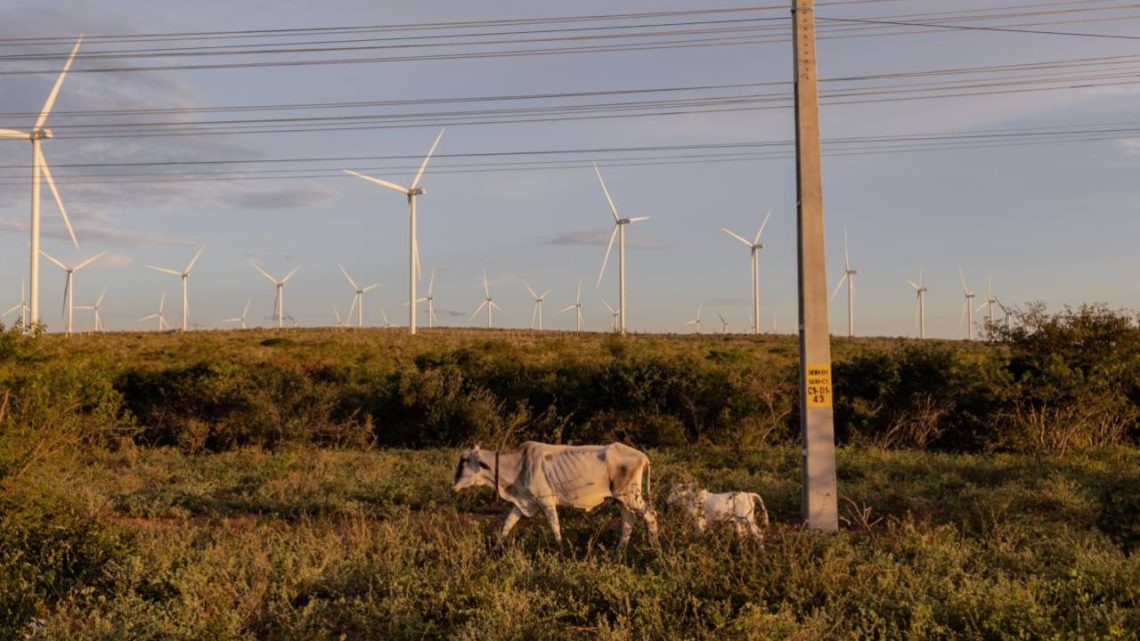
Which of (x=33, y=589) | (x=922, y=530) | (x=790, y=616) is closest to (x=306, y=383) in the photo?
(x=33, y=589)

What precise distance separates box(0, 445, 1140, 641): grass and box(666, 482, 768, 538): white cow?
222 mm

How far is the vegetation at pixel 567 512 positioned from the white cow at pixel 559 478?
0.48 meters

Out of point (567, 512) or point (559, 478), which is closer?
point (559, 478)

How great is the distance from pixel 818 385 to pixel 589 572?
13.7ft

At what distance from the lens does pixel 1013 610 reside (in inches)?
309

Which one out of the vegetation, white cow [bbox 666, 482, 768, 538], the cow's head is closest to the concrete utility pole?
the vegetation

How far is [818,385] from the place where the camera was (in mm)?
11602

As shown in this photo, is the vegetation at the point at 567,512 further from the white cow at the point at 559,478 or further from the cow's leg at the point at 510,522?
the white cow at the point at 559,478

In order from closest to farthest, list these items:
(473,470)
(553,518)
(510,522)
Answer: (553,518) → (510,522) → (473,470)

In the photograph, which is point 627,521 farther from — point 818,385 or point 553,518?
point 818,385

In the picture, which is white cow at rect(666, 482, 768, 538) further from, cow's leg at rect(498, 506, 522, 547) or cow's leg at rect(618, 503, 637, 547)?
cow's leg at rect(498, 506, 522, 547)

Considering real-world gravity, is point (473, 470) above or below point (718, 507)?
above

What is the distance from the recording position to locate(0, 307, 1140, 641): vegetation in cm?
826

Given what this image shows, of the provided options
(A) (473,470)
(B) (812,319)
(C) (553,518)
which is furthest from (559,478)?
(B) (812,319)
